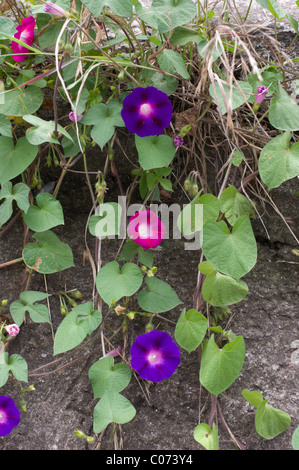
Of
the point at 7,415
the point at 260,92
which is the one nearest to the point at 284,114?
the point at 260,92

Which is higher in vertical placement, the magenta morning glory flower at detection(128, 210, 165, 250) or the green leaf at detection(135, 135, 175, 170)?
the green leaf at detection(135, 135, 175, 170)

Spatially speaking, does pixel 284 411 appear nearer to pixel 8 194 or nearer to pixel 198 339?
pixel 198 339

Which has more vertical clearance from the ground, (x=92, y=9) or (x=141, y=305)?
(x=92, y=9)

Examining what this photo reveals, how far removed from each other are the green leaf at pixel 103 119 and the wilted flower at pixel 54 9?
216mm

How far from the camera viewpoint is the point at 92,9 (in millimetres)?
989

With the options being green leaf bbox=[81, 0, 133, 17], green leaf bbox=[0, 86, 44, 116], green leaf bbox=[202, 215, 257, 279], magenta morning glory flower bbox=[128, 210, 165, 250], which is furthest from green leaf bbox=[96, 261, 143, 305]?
green leaf bbox=[81, 0, 133, 17]

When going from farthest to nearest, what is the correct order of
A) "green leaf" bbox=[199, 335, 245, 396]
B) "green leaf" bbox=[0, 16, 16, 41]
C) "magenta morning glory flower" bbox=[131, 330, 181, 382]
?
"green leaf" bbox=[0, 16, 16, 41]
"magenta morning glory flower" bbox=[131, 330, 181, 382]
"green leaf" bbox=[199, 335, 245, 396]

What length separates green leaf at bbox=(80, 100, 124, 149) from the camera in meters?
1.09

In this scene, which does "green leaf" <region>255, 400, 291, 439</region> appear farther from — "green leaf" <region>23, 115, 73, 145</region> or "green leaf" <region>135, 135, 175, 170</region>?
"green leaf" <region>23, 115, 73, 145</region>

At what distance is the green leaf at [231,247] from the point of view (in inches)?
38.9

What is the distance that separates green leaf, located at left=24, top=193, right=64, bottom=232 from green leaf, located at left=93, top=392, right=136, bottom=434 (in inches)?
16.0

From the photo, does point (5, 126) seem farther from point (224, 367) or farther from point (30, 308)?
point (224, 367)

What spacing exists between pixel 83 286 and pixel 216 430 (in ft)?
1.63
